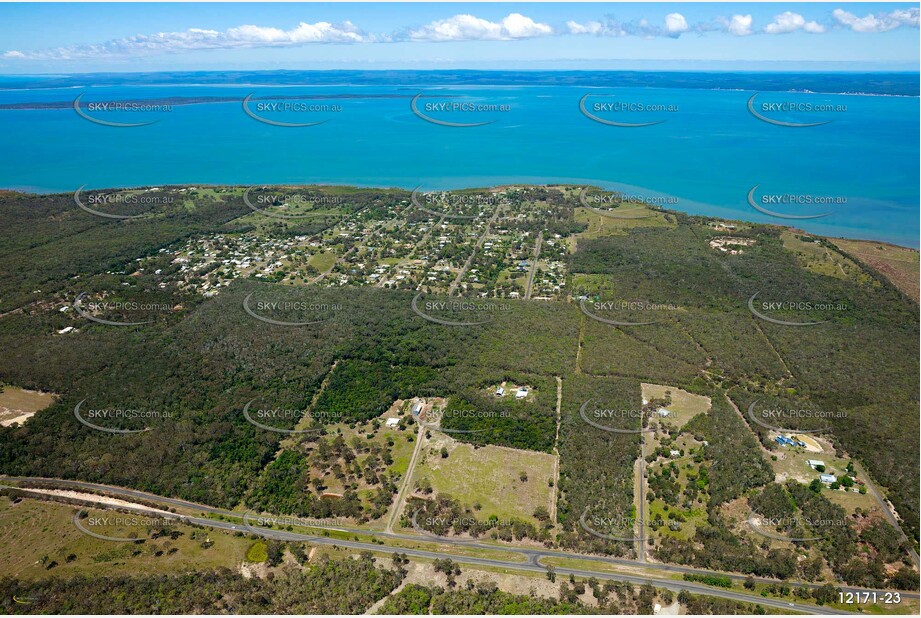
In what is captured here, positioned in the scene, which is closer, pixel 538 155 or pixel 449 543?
pixel 449 543

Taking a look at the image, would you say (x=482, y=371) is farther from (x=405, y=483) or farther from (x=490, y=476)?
(x=405, y=483)

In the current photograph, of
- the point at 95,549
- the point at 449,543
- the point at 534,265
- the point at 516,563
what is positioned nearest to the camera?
the point at 516,563

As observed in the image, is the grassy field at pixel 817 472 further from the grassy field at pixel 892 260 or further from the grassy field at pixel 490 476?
the grassy field at pixel 892 260

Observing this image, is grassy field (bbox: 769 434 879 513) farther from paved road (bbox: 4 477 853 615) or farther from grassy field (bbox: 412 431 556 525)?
grassy field (bbox: 412 431 556 525)

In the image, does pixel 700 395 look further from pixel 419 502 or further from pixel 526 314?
pixel 419 502

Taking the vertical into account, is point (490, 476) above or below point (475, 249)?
below

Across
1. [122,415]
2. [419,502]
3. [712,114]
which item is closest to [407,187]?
[122,415]

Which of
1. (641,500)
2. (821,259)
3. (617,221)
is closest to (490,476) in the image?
(641,500)
